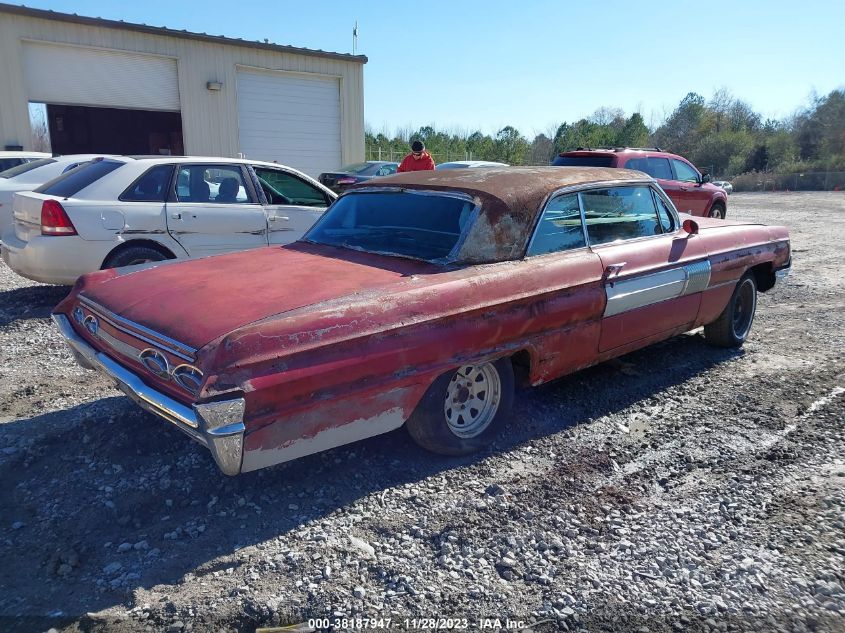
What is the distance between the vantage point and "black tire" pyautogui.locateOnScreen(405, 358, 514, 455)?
3307mm

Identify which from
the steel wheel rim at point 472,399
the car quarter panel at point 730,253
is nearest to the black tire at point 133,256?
the steel wheel rim at point 472,399

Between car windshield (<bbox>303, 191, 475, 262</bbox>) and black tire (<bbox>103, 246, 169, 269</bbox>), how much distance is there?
8.07 ft

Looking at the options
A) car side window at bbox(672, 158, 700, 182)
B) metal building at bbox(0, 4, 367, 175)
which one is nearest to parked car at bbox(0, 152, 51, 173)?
metal building at bbox(0, 4, 367, 175)

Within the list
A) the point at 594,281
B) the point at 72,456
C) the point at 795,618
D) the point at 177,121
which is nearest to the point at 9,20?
the point at 177,121

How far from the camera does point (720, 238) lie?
5.07m

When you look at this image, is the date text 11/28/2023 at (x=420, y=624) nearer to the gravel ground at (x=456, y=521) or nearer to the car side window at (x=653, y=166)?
the gravel ground at (x=456, y=521)

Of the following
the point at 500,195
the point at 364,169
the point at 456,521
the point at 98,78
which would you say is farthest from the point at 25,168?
the point at 456,521

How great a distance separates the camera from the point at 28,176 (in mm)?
8867

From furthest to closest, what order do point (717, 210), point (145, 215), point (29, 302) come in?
point (717, 210) → point (29, 302) → point (145, 215)

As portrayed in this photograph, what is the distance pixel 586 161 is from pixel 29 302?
775 centimetres

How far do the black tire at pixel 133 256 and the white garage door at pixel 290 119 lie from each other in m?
11.3

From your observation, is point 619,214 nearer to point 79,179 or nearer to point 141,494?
point 141,494

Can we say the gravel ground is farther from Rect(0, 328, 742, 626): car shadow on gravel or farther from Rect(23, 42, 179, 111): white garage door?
Rect(23, 42, 179, 111): white garage door

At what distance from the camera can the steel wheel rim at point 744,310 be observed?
5512 mm
